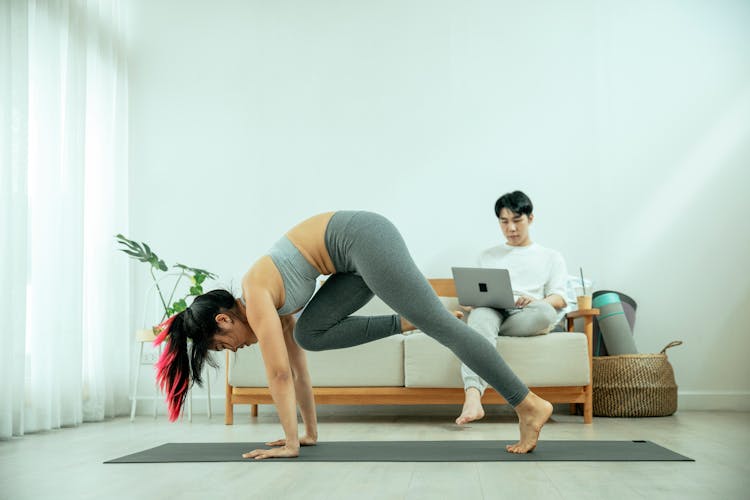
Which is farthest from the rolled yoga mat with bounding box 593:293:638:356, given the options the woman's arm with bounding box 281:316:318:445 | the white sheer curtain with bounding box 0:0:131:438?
the white sheer curtain with bounding box 0:0:131:438

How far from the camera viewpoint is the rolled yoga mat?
4207 mm

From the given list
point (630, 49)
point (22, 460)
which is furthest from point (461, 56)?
point (22, 460)

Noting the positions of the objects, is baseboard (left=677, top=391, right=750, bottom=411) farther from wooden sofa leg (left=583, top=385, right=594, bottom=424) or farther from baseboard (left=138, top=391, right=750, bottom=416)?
wooden sofa leg (left=583, top=385, right=594, bottom=424)

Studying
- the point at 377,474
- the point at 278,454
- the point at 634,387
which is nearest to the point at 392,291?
the point at 377,474

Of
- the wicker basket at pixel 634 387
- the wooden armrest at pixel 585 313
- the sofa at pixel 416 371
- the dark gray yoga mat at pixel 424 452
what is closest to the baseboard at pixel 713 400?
the wicker basket at pixel 634 387

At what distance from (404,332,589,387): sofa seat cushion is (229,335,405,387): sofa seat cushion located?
0.14 meters

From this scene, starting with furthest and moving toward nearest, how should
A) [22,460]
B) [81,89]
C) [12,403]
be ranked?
[81,89]
[12,403]
[22,460]

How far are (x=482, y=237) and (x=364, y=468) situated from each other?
2.55 meters

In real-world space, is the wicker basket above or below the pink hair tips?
below

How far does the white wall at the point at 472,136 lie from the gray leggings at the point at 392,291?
2118 mm

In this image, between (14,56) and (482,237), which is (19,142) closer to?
(14,56)

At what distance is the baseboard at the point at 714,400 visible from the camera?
434cm

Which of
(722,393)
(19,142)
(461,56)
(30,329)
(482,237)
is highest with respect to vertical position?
(461,56)

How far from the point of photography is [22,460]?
258 cm
